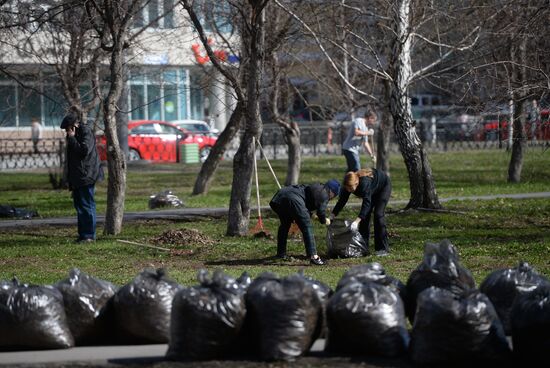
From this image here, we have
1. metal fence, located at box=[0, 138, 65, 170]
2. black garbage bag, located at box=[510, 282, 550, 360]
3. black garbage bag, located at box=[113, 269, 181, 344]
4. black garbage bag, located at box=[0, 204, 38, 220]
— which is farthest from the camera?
metal fence, located at box=[0, 138, 65, 170]

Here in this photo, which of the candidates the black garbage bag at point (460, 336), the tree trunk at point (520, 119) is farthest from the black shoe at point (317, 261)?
the black garbage bag at point (460, 336)

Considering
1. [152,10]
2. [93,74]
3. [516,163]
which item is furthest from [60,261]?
[516,163]

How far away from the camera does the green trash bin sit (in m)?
36.6

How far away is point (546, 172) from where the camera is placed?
26422mm

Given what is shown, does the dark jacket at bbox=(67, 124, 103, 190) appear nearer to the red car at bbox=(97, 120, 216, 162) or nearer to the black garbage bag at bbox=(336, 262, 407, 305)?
the black garbage bag at bbox=(336, 262, 407, 305)

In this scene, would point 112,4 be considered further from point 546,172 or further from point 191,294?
point 546,172

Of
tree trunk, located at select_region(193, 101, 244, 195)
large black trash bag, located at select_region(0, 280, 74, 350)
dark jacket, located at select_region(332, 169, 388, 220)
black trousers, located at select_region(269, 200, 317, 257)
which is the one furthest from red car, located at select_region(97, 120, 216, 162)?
large black trash bag, located at select_region(0, 280, 74, 350)

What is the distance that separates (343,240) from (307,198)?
866mm

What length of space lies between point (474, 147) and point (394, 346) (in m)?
32.3

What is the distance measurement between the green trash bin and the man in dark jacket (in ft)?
71.1

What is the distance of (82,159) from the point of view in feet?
47.9

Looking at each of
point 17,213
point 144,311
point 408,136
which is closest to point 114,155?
point 17,213

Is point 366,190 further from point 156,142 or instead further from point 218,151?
point 156,142

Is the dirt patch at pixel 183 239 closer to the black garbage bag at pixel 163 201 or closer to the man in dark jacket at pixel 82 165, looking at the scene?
the man in dark jacket at pixel 82 165
